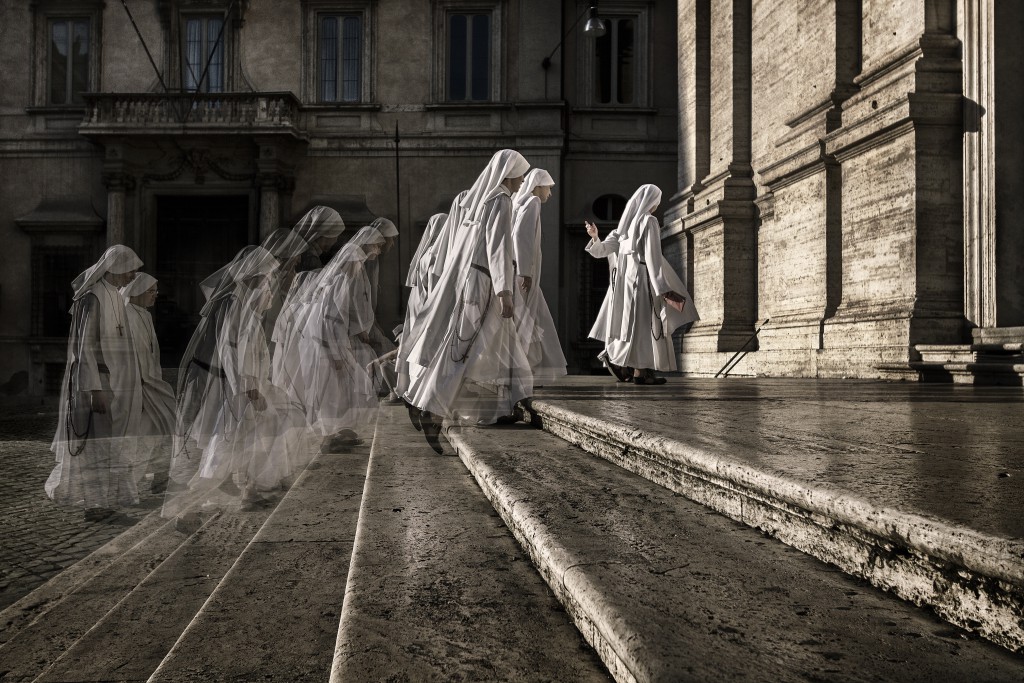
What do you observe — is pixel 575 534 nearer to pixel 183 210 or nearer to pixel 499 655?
pixel 499 655

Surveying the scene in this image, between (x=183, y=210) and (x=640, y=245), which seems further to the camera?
(x=183, y=210)

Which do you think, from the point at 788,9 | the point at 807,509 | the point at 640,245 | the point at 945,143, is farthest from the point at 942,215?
the point at 807,509

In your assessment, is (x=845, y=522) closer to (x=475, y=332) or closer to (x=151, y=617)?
(x=151, y=617)

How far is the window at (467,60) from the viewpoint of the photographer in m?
18.4

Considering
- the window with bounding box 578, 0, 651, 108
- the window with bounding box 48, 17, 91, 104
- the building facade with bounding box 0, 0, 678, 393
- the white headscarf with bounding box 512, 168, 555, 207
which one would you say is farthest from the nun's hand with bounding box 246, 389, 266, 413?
the window with bounding box 48, 17, 91, 104

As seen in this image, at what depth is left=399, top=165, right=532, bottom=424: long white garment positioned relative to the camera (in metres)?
4.98

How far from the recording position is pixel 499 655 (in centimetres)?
A: 155

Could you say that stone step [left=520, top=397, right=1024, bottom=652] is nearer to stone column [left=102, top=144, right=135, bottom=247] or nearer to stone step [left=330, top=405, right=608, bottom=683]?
stone step [left=330, top=405, right=608, bottom=683]

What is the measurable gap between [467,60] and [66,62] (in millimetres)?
9268

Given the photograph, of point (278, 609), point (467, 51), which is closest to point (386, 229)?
point (278, 609)

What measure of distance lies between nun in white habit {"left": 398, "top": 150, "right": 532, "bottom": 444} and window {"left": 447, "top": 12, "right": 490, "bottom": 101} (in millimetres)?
13789

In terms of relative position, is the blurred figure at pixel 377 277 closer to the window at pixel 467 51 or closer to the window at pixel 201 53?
the window at pixel 467 51

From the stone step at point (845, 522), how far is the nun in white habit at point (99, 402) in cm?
409

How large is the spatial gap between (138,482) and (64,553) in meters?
1.54
